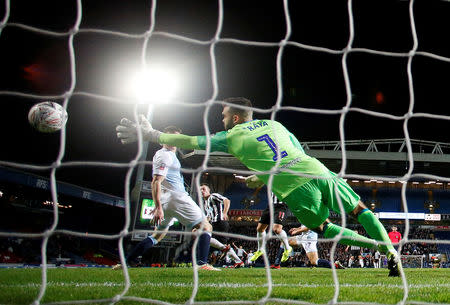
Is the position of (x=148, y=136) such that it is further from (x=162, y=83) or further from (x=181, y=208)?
(x=162, y=83)

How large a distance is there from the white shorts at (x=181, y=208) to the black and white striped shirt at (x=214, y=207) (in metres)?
2.58

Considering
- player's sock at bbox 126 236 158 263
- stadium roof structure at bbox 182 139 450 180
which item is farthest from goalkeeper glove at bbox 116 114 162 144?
stadium roof structure at bbox 182 139 450 180

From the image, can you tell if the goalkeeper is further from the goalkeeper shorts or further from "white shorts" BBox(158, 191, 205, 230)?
"white shorts" BBox(158, 191, 205, 230)

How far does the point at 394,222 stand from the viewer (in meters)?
28.8

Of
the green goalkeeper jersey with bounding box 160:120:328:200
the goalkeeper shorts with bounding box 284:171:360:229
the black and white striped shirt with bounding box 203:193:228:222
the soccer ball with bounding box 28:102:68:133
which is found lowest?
the black and white striped shirt with bounding box 203:193:228:222

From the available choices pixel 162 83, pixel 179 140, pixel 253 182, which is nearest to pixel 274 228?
pixel 253 182

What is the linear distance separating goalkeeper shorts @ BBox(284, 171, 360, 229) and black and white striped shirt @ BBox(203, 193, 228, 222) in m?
5.11

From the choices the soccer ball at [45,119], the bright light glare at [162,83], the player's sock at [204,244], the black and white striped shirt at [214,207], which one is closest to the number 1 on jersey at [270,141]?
the soccer ball at [45,119]

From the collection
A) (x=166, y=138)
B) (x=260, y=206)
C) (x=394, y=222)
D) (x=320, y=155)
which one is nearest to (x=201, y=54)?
(x=320, y=155)

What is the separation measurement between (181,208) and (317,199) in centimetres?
283

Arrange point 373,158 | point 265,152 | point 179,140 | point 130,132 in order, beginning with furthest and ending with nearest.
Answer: point 373,158 < point 265,152 < point 179,140 < point 130,132

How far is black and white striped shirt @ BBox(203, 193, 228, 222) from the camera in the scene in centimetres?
857

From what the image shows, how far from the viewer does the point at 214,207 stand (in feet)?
28.8

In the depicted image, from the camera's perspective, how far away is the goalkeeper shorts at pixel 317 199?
3.37 m
